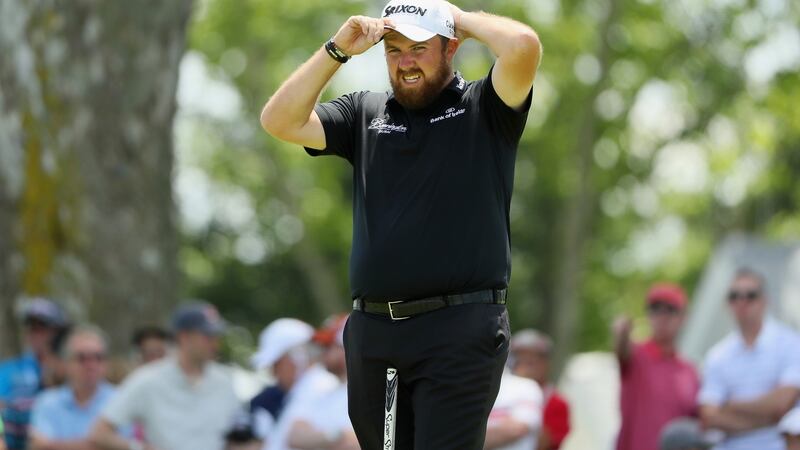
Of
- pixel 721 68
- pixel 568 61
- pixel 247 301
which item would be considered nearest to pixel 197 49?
pixel 568 61

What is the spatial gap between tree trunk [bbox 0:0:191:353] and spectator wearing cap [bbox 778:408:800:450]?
6052mm

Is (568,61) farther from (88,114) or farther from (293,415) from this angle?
(293,415)

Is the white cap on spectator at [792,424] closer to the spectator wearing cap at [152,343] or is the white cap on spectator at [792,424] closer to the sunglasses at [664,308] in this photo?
the sunglasses at [664,308]

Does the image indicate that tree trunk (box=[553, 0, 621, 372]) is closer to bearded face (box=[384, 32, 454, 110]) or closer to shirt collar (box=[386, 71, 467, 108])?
shirt collar (box=[386, 71, 467, 108])

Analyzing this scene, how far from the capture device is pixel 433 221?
5492 mm

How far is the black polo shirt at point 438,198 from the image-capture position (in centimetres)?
549

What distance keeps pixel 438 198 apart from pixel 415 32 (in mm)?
577

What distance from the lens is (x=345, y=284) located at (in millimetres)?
37438

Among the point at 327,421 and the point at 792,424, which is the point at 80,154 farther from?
the point at 792,424

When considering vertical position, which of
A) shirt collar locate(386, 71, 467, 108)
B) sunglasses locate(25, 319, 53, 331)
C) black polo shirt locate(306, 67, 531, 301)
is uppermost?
shirt collar locate(386, 71, 467, 108)

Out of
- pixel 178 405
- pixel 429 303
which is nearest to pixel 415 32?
pixel 429 303

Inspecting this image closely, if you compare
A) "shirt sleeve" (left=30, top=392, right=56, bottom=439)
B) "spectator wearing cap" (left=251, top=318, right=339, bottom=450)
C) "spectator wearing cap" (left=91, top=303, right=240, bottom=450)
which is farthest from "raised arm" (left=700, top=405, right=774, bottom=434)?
"shirt sleeve" (left=30, top=392, right=56, bottom=439)

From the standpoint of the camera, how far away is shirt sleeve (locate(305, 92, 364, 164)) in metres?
5.86

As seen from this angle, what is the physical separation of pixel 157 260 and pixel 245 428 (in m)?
3.98
